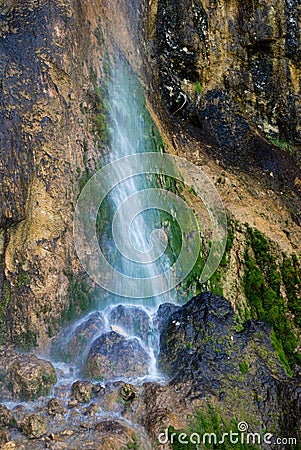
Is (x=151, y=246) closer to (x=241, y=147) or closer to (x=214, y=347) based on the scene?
(x=214, y=347)

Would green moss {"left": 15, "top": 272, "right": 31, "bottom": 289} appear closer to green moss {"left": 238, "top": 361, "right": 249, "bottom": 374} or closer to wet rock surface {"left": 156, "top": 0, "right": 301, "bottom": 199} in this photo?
green moss {"left": 238, "top": 361, "right": 249, "bottom": 374}

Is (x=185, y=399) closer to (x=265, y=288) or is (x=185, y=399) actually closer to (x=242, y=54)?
(x=265, y=288)

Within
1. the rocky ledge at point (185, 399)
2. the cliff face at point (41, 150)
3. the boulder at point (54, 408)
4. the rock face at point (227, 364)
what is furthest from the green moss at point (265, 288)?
the boulder at point (54, 408)

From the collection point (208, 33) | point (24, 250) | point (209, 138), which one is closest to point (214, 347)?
point (24, 250)

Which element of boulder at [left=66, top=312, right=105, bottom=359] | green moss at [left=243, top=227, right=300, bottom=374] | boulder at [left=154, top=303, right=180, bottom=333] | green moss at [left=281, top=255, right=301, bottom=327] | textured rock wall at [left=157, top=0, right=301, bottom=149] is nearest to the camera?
boulder at [left=66, top=312, right=105, bottom=359]

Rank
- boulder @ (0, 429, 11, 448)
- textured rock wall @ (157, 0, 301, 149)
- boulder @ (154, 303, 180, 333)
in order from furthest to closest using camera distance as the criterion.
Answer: textured rock wall @ (157, 0, 301, 149)
boulder @ (154, 303, 180, 333)
boulder @ (0, 429, 11, 448)

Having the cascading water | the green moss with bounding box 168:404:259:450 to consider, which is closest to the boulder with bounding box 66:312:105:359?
→ the cascading water

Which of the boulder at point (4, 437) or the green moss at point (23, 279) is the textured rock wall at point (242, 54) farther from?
the boulder at point (4, 437)
